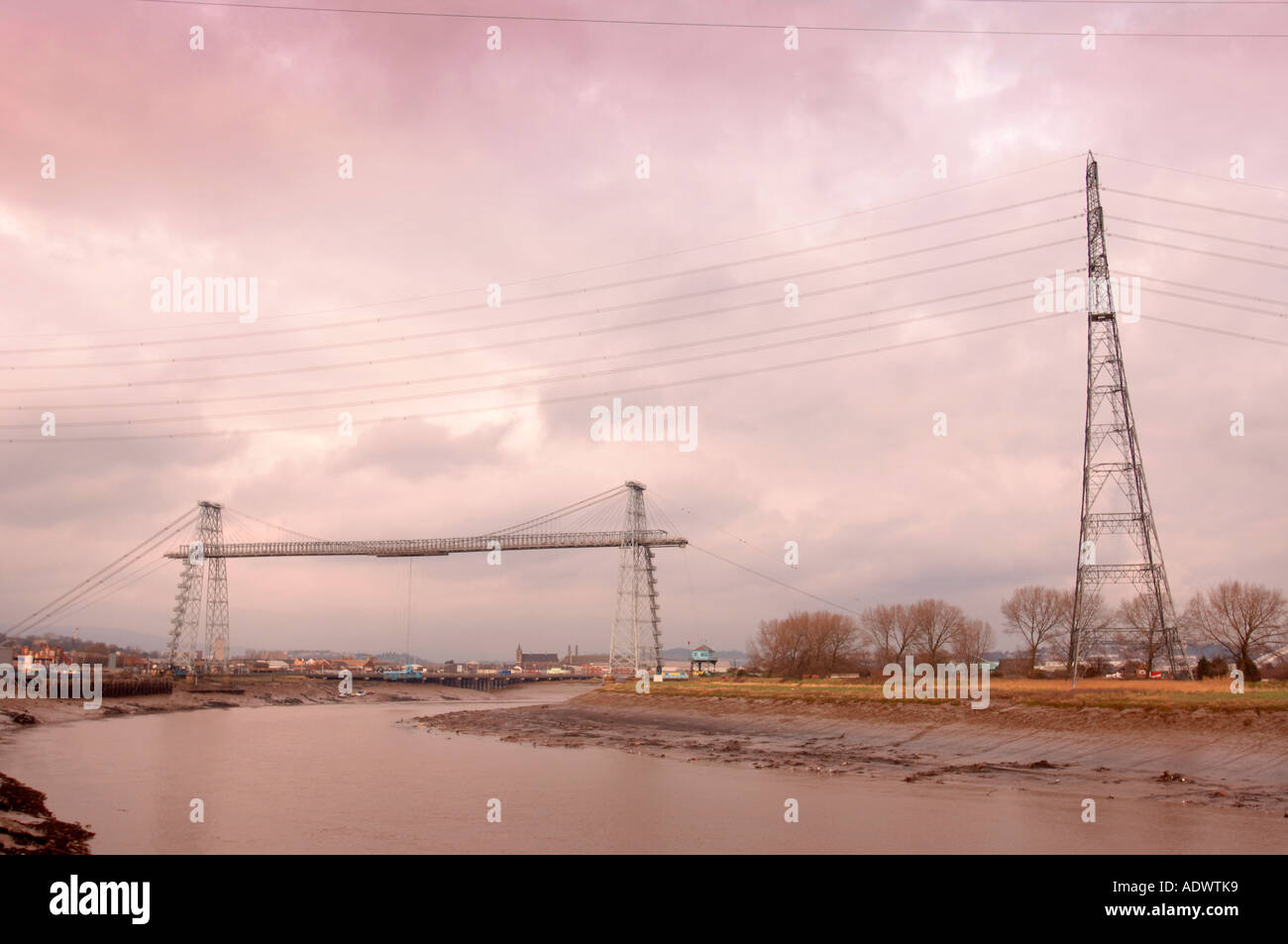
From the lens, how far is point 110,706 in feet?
202

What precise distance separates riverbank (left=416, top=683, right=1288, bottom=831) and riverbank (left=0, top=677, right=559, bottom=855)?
741 inches

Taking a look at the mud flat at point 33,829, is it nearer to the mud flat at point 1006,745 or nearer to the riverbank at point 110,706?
the riverbank at point 110,706

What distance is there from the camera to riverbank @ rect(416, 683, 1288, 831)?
2189 cm

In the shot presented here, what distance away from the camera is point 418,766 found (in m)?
30.2

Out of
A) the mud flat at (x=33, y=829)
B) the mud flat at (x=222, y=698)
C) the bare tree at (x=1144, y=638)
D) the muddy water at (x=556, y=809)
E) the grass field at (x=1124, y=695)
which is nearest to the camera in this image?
the mud flat at (x=33, y=829)

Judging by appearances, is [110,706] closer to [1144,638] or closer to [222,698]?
[222,698]

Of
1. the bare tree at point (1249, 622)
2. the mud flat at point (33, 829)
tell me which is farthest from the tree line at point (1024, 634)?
the mud flat at point (33, 829)

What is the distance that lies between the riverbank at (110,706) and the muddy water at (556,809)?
2.73 ft

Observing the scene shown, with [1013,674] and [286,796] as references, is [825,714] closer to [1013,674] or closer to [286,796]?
[1013,674]

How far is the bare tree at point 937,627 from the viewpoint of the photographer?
69.9 meters

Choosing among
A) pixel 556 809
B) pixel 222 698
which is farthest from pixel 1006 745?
pixel 222 698
